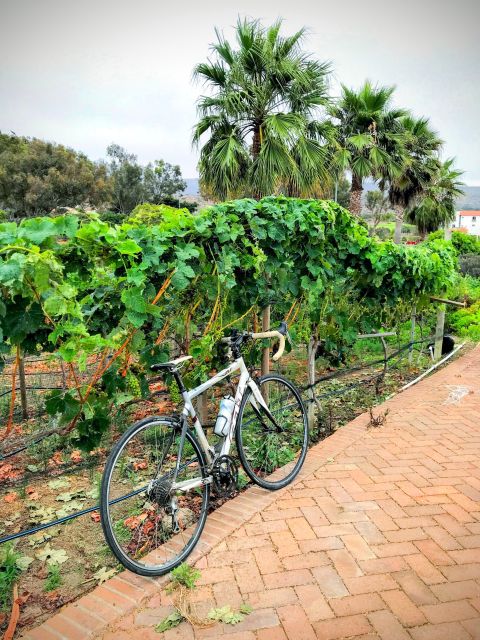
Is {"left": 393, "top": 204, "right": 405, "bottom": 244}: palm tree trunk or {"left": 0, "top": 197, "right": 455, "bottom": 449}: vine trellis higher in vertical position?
{"left": 393, "top": 204, "right": 405, "bottom": 244}: palm tree trunk

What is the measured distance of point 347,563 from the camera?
7.55 ft

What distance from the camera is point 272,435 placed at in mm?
3262

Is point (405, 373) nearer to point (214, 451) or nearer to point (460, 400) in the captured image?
point (460, 400)

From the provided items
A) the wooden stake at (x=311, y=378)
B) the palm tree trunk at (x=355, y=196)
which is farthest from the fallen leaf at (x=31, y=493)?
the palm tree trunk at (x=355, y=196)

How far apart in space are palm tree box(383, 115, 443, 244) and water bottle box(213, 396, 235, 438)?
61.0ft

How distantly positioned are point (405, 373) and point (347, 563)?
15.5 feet

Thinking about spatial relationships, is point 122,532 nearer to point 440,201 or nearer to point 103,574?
point 103,574

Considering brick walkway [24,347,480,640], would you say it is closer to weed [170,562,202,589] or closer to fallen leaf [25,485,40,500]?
weed [170,562,202,589]

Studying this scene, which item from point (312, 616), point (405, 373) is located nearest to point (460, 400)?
point (405, 373)

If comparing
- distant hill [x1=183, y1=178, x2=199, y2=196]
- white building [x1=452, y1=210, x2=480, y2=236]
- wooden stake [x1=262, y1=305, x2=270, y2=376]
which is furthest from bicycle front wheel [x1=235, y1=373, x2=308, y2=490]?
white building [x1=452, y1=210, x2=480, y2=236]

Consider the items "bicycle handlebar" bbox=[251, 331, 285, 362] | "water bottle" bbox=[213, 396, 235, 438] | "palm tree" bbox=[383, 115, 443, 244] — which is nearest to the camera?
"water bottle" bbox=[213, 396, 235, 438]

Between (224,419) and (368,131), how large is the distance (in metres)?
17.5

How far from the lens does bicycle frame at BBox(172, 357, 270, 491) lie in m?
2.35

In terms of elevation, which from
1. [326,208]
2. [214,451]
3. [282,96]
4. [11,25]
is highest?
[11,25]
